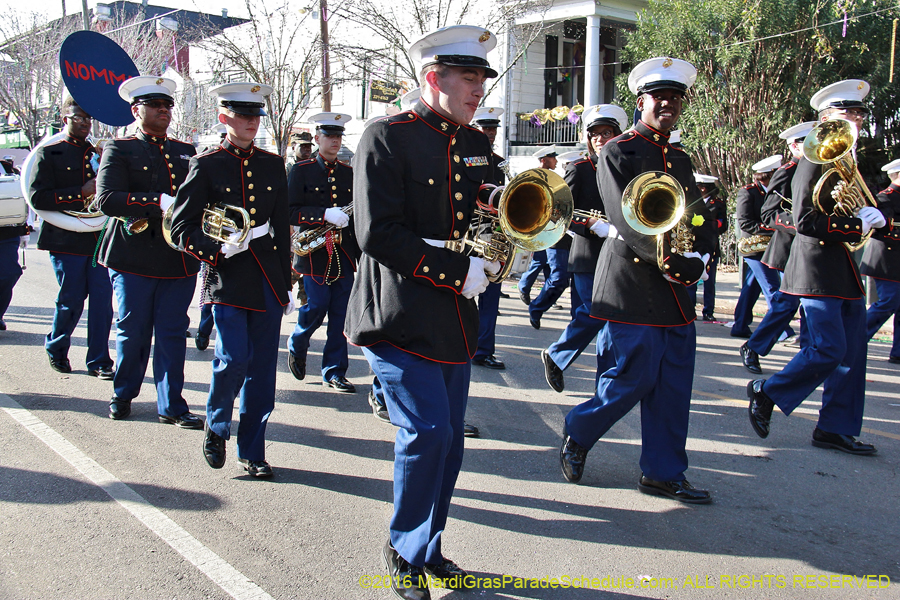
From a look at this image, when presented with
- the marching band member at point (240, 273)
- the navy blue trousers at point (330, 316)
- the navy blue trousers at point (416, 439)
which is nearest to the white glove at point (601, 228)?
the navy blue trousers at point (330, 316)

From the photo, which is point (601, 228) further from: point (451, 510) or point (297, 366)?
point (297, 366)

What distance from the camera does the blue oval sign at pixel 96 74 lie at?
5.88m

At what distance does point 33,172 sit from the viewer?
6.07 m

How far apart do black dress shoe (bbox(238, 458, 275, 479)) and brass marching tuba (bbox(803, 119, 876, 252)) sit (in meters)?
3.66

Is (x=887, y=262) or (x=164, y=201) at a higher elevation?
(x=164, y=201)

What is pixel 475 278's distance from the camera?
3012 millimetres

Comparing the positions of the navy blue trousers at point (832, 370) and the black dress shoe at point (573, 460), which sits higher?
the navy blue trousers at point (832, 370)

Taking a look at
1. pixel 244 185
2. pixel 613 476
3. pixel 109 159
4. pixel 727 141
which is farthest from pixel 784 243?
pixel 727 141

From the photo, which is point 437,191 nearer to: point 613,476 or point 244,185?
point 244,185

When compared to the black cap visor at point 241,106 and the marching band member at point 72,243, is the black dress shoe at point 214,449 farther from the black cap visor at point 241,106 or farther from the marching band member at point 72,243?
the marching band member at point 72,243

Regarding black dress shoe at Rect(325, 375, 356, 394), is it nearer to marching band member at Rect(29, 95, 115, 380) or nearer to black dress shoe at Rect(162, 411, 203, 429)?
black dress shoe at Rect(162, 411, 203, 429)

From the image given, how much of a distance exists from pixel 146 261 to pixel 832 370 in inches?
175

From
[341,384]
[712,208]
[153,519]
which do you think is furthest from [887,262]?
[153,519]

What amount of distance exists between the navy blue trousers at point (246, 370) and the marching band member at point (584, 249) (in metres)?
2.67
